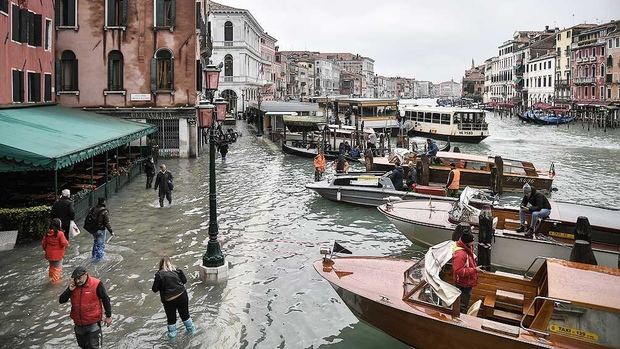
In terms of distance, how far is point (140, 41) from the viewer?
31.5 meters

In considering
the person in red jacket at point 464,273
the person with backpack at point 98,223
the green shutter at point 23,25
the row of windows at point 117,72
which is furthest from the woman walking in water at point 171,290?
the row of windows at point 117,72

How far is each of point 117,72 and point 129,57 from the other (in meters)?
1.11

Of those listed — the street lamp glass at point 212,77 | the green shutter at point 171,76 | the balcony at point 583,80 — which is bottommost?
the street lamp glass at point 212,77

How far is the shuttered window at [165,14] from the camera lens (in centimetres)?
3150

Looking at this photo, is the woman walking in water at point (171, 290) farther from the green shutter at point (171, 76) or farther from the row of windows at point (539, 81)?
the row of windows at point (539, 81)

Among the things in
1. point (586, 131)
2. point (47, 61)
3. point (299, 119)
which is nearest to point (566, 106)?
point (586, 131)

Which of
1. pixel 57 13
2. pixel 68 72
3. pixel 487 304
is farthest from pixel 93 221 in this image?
pixel 57 13

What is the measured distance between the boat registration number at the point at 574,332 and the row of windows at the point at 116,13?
28.0 meters

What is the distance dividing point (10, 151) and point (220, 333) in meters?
7.70

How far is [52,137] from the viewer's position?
17.1 m

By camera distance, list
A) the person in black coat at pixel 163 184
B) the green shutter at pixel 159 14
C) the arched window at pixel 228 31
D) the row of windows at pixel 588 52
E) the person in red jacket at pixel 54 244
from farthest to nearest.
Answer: the row of windows at pixel 588 52 → the arched window at pixel 228 31 → the green shutter at pixel 159 14 → the person in black coat at pixel 163 184 → the person in red jacket at pixel 54 244

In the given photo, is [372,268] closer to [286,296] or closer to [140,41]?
[286,296]

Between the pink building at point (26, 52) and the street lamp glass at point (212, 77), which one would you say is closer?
the street lamp glass at point (212, 77)

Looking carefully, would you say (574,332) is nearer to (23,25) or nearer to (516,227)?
(516,227)
